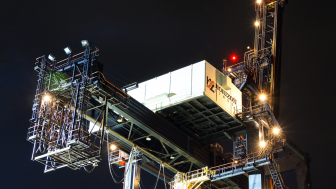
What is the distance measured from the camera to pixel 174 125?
4566 centimetres

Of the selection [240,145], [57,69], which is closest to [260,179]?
[240,145]

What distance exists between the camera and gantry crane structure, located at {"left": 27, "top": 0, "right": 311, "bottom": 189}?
36375 mm

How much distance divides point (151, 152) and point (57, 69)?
471 inches

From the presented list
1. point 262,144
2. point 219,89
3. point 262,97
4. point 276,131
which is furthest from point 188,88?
point 262,97

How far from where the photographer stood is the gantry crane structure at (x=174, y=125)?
1432 inches

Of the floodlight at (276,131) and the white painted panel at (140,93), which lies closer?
the white painted panel at (140,93)

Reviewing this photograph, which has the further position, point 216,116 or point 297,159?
point 297,159

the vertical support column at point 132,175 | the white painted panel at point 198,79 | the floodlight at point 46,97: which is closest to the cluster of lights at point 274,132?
the white painted panel at point 198,79

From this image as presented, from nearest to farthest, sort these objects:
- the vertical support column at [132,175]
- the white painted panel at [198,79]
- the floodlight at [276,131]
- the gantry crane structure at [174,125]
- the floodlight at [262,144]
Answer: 1. the gantry crane structure at [174,125]
2. the white painted panel at [198,79]
3. the vertical support column at [132,175]
4. the floodlight at [262,144]
5. the floodlight at [276,131]

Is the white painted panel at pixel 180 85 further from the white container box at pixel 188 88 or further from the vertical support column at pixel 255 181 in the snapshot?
the vertical support column at pixel 255 181

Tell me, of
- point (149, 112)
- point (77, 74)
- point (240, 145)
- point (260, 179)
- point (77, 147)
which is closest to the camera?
point (77, 147)

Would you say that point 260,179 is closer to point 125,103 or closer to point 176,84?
point 176,84

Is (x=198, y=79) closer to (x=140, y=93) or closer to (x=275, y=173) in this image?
(x=140, y=93)

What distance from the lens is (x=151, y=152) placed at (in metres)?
44.1
